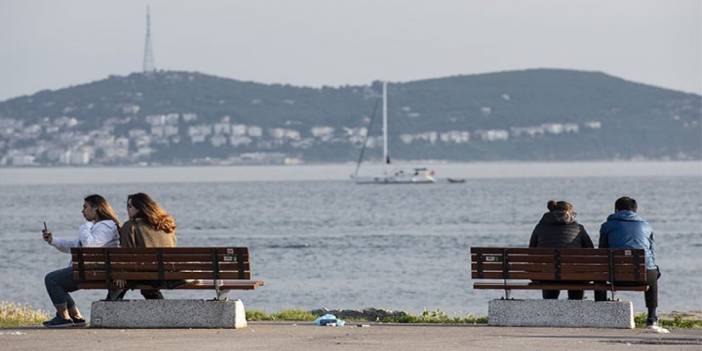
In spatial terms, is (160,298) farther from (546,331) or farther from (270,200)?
(270,200)

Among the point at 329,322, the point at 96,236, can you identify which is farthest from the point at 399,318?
the point at 96,236

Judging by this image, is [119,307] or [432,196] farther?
[432,196]

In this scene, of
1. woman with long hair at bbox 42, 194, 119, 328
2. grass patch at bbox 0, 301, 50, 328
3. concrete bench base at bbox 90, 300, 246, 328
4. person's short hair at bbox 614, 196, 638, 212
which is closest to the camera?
concrete bench base at bbox 90, 300, 246, 328

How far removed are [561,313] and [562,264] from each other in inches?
17.8

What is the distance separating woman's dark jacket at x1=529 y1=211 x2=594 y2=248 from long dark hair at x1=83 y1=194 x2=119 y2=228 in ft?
13.4

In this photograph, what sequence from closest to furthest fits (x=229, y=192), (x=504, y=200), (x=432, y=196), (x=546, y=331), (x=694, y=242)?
(x=546, y=331), (x=694, y=242), (x=504, y=200), (x=432, y=196), (x=229, y=192)

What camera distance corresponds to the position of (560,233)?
53.2 ft

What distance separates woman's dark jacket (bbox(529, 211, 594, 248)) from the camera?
16188mm

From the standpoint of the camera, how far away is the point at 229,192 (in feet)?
448

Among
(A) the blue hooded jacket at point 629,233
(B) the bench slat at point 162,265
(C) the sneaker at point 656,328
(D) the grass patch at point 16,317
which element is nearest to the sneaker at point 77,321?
(B) the bench slat at point 162,265

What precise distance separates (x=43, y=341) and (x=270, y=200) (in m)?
99.1

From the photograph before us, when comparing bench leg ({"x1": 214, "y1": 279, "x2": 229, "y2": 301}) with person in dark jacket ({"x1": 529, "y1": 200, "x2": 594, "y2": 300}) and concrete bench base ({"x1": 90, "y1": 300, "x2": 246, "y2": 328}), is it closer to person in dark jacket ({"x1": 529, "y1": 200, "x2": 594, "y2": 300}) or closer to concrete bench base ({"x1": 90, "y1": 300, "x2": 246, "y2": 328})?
concrete bench base ({"x1": 90, "y1": 300, "x2": 246, "y2": 328})

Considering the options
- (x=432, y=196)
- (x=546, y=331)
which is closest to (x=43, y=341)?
(x=546, y=331)

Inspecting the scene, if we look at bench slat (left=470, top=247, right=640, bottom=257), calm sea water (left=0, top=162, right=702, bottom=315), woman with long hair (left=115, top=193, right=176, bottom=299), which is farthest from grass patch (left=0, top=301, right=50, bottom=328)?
calm sea water (left=0, top=162, right=702, bottom=315)
